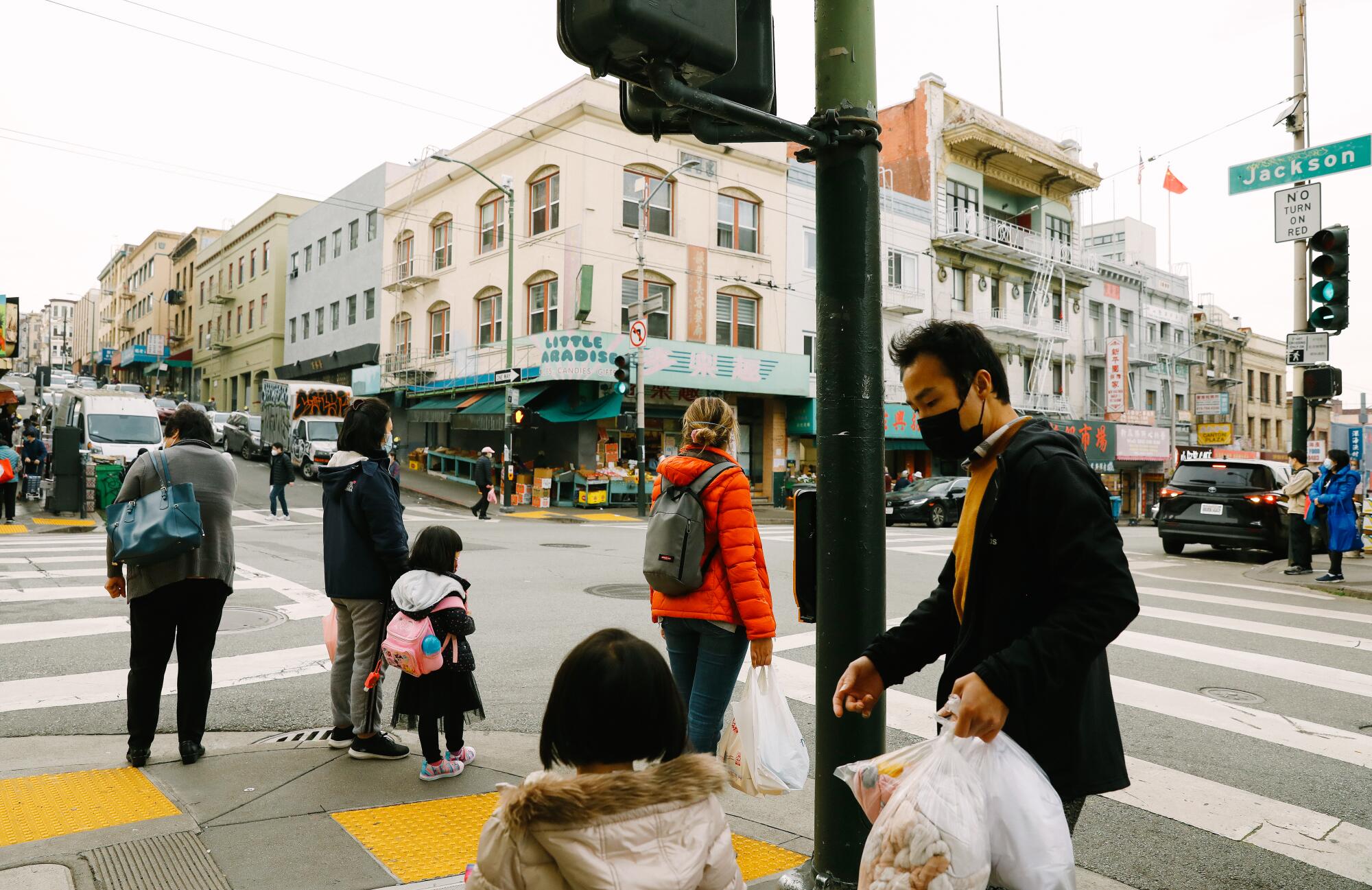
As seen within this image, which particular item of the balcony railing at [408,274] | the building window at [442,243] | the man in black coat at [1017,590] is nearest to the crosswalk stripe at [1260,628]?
the man in black coat at [1017,590]

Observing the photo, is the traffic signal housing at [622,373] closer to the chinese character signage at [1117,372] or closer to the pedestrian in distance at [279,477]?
the pedestrian in distance at [279,477]

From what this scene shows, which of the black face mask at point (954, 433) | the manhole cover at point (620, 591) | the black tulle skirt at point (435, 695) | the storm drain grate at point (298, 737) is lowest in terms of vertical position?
the manhole cover at point (620, 591)

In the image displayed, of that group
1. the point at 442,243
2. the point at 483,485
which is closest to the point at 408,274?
the point at 442,243

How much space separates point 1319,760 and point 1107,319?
137ft

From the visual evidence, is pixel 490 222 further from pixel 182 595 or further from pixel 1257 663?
pixel 182 595

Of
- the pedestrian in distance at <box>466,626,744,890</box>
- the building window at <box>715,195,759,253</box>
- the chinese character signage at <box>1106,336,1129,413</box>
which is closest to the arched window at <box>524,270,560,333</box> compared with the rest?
the building window at <box>715,195,759,253</box>

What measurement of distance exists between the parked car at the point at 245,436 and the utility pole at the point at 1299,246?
34.3 meters

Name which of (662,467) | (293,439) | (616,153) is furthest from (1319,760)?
(293,439)

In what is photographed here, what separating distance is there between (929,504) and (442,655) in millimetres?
20700

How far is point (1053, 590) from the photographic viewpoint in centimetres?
218

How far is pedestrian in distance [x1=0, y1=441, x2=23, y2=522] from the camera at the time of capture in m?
15.5

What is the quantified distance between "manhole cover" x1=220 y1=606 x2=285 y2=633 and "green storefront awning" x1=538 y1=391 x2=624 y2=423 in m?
17.4

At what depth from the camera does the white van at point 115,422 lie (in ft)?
75.3

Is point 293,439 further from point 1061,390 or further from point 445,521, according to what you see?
point 1061,390
